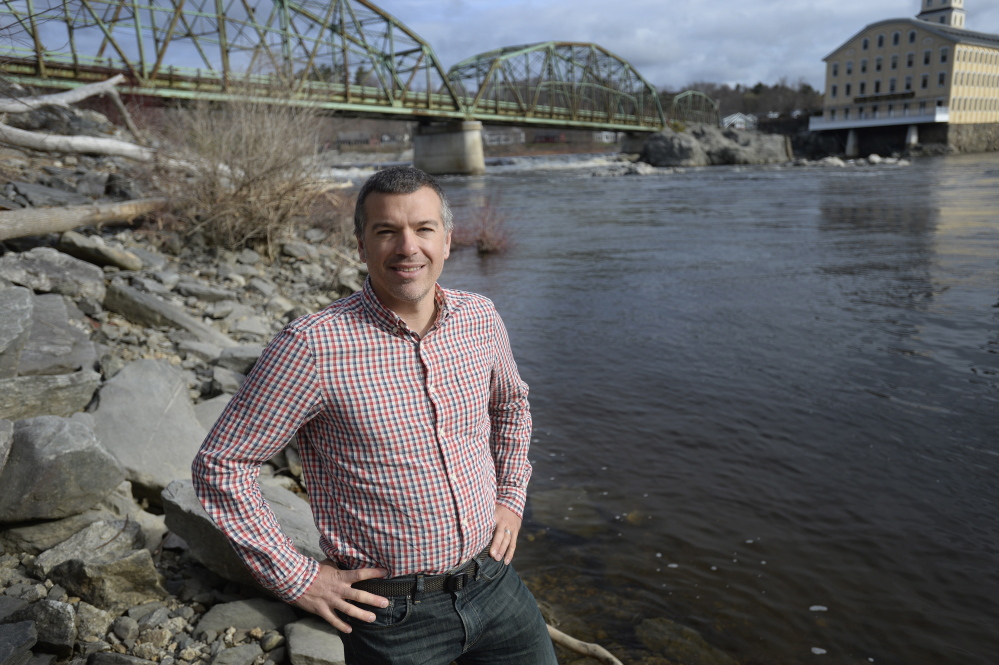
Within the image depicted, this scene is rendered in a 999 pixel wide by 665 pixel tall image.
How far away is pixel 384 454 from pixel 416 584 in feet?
1.25

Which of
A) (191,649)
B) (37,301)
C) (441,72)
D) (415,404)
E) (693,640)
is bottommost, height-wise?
(693,640)

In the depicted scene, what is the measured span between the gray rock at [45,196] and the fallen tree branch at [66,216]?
0.31m

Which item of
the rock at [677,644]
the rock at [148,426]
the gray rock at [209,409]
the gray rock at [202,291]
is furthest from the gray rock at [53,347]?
the rock at [677,644]

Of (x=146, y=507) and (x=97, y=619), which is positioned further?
(x=146, y=507)

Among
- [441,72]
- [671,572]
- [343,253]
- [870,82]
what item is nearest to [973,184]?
[343,253]

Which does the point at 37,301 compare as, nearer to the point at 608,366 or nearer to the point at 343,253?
the point at 608,366

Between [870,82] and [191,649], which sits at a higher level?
[870,82]

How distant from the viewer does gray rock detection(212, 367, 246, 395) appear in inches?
243

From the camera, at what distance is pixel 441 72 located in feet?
206

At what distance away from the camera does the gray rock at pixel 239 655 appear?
3.23m

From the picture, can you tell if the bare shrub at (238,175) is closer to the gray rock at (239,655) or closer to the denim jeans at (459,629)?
the gray rock at (239,655)

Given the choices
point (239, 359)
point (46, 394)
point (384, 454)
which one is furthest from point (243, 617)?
point (239, 359)

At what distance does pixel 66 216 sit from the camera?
30.3 feet

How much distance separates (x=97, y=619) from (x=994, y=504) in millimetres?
5933
